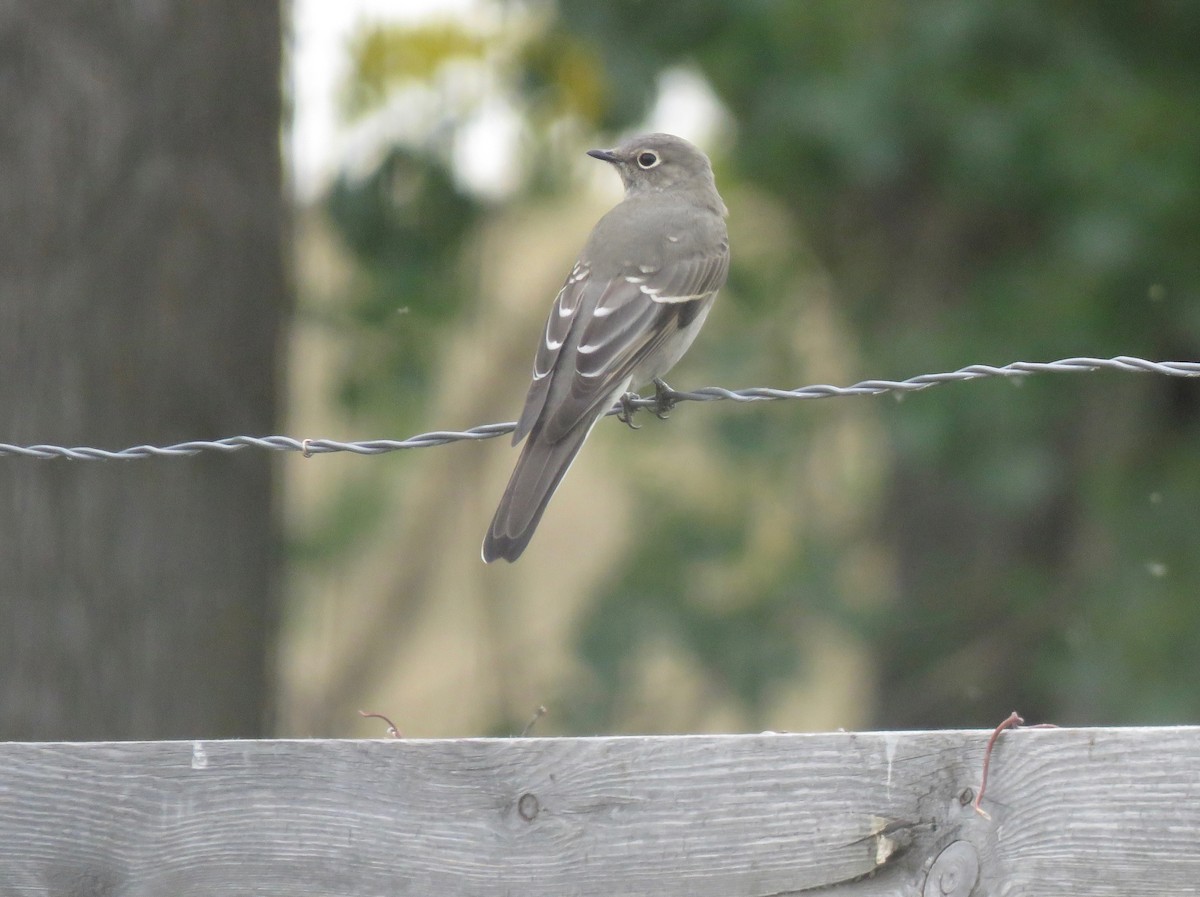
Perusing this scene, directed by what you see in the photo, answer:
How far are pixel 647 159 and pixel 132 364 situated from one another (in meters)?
2.34

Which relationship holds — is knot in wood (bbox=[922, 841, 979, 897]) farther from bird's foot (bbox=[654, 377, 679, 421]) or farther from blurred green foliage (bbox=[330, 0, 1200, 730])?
blurred green foliage (bbox=[330, 0, 1200, 730])

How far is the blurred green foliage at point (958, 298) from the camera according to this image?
27.2ft

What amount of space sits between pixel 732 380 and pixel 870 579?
10.6ft

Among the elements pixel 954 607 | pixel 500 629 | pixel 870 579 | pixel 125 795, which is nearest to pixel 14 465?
pixel 125 795

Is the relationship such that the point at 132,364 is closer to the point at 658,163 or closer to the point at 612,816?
the point at 658,163

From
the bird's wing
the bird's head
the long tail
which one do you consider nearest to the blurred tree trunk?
the bird's head

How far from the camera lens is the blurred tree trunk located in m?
6.72

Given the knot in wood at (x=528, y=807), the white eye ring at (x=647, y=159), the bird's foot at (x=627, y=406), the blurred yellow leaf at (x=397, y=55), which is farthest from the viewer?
the blurred yellow leaf at (x=397, y=55)

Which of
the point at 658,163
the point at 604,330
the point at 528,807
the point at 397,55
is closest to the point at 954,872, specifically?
the point at 528,807

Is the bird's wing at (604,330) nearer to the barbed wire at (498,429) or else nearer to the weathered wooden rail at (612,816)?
the barbed wire at (498,429)

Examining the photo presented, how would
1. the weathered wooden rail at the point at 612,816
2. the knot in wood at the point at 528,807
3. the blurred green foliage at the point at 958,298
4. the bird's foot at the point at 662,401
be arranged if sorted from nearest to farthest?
the weathered wooden rail at the point at 612,816 < the knot in wood at the point at 528,807 < the bird's foot at the point at 662,401 < the blurred green foliage at the point at 958,298

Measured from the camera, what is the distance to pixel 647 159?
7289 mm

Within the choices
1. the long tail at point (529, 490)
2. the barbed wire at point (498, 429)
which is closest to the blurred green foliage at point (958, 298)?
the long tail at point (529, 490)

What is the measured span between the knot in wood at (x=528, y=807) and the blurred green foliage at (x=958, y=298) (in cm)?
545
